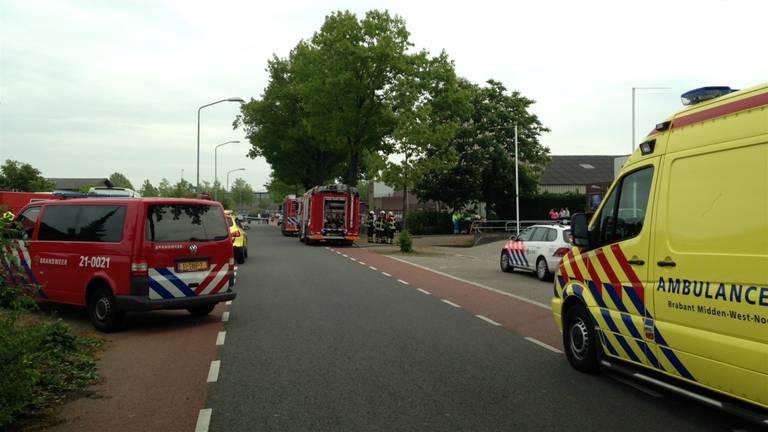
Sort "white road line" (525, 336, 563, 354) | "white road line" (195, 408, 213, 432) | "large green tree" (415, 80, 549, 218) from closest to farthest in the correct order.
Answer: "white road line" (195, 408, 213, 432) → "white road line" (525, 336, 563, 354) → "large green tree" (415, 80, 549, 218)

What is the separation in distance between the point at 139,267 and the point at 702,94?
23.3 ft

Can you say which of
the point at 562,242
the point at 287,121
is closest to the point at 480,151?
the point at 287,121

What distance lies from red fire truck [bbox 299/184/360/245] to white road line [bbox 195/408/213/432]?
26673 mm

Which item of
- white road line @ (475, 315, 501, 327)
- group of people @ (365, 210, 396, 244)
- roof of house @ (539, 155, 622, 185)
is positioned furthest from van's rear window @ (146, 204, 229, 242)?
roof of house @ (539, 155, 622, 185)

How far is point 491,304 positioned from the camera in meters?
11.8

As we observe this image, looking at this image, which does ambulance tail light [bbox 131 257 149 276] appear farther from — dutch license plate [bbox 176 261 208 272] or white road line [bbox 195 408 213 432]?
white road line [bbox 195 408 213 432]

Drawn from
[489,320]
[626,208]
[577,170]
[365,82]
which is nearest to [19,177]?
[365,82]

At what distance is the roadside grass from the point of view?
4570 mm

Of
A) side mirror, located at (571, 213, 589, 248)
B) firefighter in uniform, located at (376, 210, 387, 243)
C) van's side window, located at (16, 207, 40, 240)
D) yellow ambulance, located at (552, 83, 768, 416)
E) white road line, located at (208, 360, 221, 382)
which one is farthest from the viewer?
firefighter in uniform, located at (376, 210, 387, 243)

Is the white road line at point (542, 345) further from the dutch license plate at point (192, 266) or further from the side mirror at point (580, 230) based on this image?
the dutch license plate at point (192, 266)

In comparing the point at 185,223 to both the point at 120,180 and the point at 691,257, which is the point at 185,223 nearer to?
the point at 691,257

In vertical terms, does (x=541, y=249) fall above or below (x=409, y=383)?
above

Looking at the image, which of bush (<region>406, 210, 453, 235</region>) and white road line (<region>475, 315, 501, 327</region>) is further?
bush (<region>406, 210, 453, 235</region>)

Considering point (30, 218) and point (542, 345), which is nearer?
point (542, 345)
